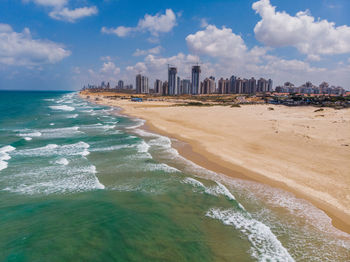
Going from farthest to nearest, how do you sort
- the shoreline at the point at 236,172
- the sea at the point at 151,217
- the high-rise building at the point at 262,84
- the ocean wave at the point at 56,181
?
1. the high-rise building at the point at 262,84
2. the ocean wave at the point at 56,181
3. the shoreline at the point at 236,172
4. the sea at the point at 151,217

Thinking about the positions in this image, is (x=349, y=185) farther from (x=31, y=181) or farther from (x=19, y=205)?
(x=31, y=181)

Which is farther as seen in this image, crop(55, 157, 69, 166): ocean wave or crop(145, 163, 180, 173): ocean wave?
crop(55, 157, 69, 166): ocean wave

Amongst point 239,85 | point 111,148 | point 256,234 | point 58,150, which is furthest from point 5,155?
point 239,85

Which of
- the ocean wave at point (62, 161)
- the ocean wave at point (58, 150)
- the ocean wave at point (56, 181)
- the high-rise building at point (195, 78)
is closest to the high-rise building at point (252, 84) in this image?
the high-rise building at point (195, 78)

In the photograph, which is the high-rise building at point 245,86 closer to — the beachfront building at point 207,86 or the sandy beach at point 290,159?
the beachfront building at point 207,86

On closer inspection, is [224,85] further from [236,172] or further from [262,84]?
[236,172]

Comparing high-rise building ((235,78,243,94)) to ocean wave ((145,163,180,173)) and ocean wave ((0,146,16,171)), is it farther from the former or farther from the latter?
ocean wave ((145,163,180,173))

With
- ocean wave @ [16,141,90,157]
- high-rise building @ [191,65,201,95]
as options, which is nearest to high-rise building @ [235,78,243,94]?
high-rise building @ [191,65,201,95]
